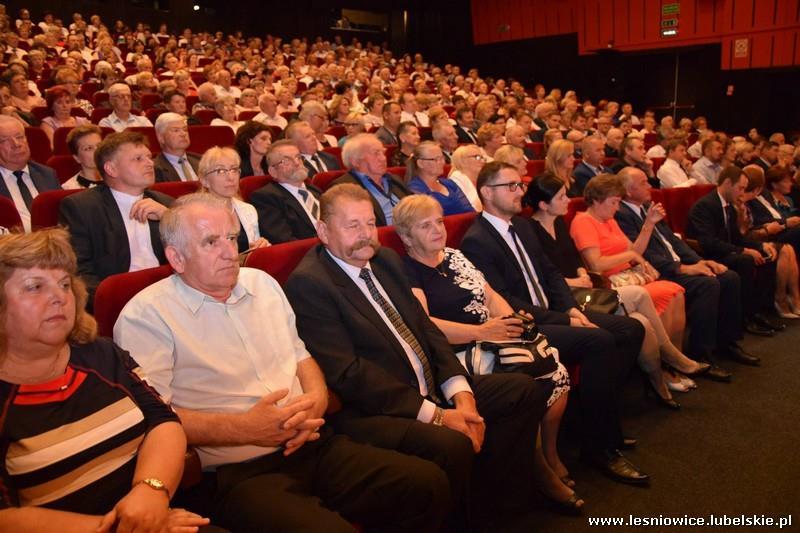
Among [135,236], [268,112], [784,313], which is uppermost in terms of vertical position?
[268,112]

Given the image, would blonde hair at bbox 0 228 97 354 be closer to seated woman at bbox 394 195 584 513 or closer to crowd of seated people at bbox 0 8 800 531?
crowd of seated people at bbox 0 8 800 531

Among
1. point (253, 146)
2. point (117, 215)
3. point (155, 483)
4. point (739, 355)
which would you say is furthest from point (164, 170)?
point (739, 355)

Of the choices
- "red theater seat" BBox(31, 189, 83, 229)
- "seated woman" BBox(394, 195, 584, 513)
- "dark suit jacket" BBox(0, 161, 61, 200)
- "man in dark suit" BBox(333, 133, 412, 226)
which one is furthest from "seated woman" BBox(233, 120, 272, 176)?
"seated woman" BBox(394, 195, 584, 513)

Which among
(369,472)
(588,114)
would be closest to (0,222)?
(369,472)

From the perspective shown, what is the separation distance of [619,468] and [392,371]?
955mm

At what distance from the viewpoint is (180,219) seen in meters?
Answer: 1.58

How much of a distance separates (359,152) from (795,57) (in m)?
8.41

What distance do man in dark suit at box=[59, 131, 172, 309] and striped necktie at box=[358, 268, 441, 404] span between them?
1.05 m

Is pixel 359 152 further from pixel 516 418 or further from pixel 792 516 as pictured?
pixel 792 516

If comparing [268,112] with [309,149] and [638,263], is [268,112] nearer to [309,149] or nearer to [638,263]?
[309,149]

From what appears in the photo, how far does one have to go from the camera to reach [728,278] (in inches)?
128

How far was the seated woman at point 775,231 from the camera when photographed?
3877 millimetres

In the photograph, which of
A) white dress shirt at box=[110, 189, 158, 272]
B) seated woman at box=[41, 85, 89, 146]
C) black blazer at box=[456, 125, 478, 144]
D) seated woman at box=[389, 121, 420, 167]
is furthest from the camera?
black blazer at box=[456, 125, 478, 144]

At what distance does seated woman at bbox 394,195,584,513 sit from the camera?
6.75 ft
